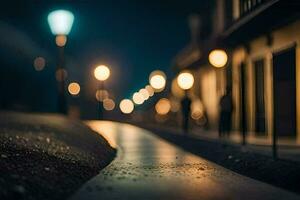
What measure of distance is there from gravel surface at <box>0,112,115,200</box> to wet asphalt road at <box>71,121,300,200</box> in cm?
33

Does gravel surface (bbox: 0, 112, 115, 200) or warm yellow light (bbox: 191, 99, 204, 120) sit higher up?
warm yellow light (bbox: 191, 99, 204, 120)

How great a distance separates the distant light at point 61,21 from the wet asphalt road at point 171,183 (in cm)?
774

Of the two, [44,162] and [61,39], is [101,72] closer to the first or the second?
[61,39]

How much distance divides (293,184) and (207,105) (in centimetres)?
3060

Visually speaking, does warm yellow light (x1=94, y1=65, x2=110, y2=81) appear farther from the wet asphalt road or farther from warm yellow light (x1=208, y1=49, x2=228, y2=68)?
the wet asphalt road

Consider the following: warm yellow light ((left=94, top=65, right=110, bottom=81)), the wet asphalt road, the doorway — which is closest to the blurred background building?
the doorway

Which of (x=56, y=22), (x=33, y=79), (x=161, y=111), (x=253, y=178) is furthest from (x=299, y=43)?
(x=33, y=79)

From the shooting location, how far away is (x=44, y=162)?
38.4ft

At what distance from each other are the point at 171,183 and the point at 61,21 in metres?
12.4

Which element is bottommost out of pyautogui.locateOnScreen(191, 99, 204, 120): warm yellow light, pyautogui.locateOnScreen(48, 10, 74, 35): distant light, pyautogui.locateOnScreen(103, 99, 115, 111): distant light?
pyautogui.locateOnScreen(191, 99, 204, 120): warm yellow light

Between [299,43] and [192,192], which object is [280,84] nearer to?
[299,43]

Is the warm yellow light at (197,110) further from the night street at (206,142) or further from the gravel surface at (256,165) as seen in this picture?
the gravel surface at (256,165)

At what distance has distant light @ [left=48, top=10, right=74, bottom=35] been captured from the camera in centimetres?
2214

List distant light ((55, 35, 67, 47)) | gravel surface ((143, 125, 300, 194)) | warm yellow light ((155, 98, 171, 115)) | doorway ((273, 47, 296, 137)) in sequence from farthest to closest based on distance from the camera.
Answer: warm yellow light ((155, 98, 171, 115))
doorway ((273, 47, 296, 137))
distant light ((55, 35, 67, 47))
gravel surface ((143, 125, 300, 194))
